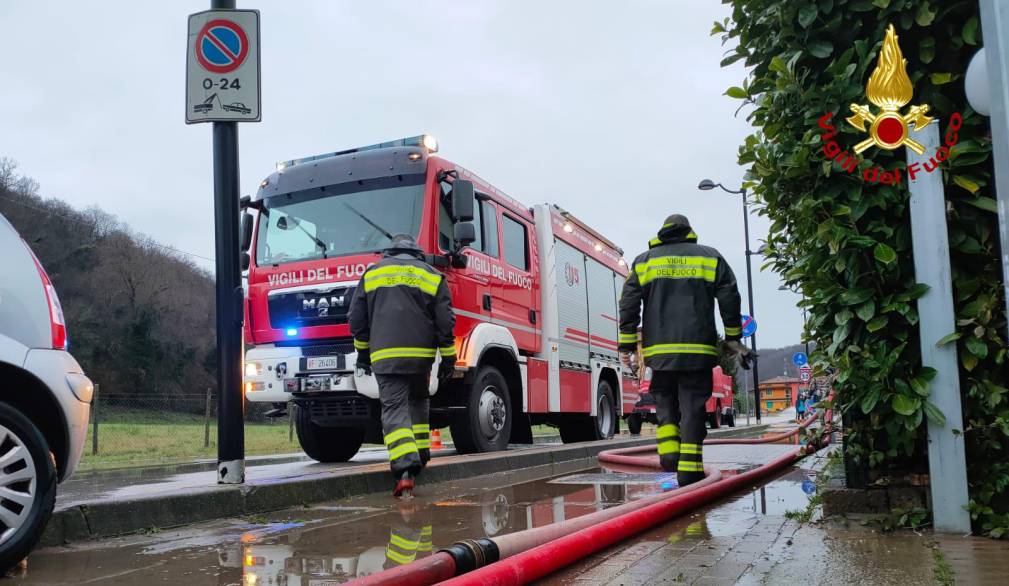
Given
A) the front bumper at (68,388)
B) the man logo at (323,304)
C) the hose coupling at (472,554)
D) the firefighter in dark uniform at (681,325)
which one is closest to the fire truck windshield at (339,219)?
the man logo at (323,304)

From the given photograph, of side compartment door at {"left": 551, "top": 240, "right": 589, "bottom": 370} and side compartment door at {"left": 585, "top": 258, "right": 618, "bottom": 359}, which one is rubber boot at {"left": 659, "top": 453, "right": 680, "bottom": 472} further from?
side compartment door at {"left": 585, "top": 258, "right": 618, "bottom": 359}

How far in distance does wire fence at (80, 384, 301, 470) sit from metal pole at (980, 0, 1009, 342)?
12843mm

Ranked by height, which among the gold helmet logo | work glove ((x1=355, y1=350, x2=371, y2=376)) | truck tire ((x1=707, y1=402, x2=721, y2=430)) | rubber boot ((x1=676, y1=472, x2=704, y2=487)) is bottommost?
truck tire ((x1=707, y1=402, x2=721, y2=430))

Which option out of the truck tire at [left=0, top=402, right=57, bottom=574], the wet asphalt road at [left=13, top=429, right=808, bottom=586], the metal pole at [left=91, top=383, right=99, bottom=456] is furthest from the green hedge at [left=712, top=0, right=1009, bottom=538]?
the metal pole at [left=91, top=383, right=99, bottom=456]

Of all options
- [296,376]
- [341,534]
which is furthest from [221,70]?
[296,376]

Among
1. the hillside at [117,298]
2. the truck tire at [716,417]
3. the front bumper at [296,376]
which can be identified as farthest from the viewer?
the hillside at [117,298]

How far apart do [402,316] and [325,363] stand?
1.95 m

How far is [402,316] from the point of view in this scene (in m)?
6.34

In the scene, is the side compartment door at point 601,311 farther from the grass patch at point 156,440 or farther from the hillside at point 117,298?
the hillside at point 117,298

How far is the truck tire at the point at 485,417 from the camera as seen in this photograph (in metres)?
8.73

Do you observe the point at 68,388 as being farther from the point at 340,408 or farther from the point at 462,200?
the point at 462,200

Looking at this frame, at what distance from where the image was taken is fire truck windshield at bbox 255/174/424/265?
8398 mm

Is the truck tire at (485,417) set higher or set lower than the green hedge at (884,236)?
lower

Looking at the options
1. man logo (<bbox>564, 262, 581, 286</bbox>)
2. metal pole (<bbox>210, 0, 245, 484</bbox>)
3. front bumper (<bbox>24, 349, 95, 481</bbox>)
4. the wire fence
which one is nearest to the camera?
front bumper (<bbox>24, 349, 95, 481</bbox>)
